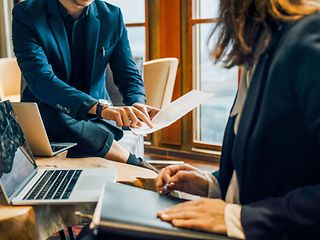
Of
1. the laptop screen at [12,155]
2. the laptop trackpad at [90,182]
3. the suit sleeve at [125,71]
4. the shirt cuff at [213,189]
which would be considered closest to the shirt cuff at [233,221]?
the shirt cuff at [213,189]

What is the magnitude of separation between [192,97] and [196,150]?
2.33m

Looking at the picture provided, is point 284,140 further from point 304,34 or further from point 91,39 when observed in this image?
point 91,39

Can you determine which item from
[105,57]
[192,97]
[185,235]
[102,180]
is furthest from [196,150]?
[185,235]

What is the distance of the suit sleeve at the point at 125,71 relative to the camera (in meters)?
1.82

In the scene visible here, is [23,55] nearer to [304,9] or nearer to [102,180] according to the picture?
[102,180]

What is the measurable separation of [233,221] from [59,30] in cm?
109

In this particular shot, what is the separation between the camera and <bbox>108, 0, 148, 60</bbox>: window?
12.8 ft

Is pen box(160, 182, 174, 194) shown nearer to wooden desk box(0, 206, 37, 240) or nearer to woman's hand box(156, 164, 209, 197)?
woman's hand box(156, 164, 209, 197)

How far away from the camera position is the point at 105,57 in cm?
177

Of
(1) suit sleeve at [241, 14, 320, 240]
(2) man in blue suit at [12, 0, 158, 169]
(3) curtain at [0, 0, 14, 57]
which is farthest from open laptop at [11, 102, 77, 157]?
(3) curtain at [0, 0, 14, 57]

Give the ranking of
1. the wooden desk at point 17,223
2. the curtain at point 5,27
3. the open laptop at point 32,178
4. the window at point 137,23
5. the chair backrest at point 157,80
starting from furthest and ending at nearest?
the curtain at point 5,27 → the window at point 137,23 → the chair backrest at point 157,80 → the open laptop at point 32,178 → the wooden desk at point 17,223

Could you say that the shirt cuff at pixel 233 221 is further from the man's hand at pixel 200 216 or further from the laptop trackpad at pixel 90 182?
the laptop trackpad at pixel 90 182

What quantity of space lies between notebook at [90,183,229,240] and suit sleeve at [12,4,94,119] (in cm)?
68

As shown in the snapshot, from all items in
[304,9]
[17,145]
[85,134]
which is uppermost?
[304,9]
